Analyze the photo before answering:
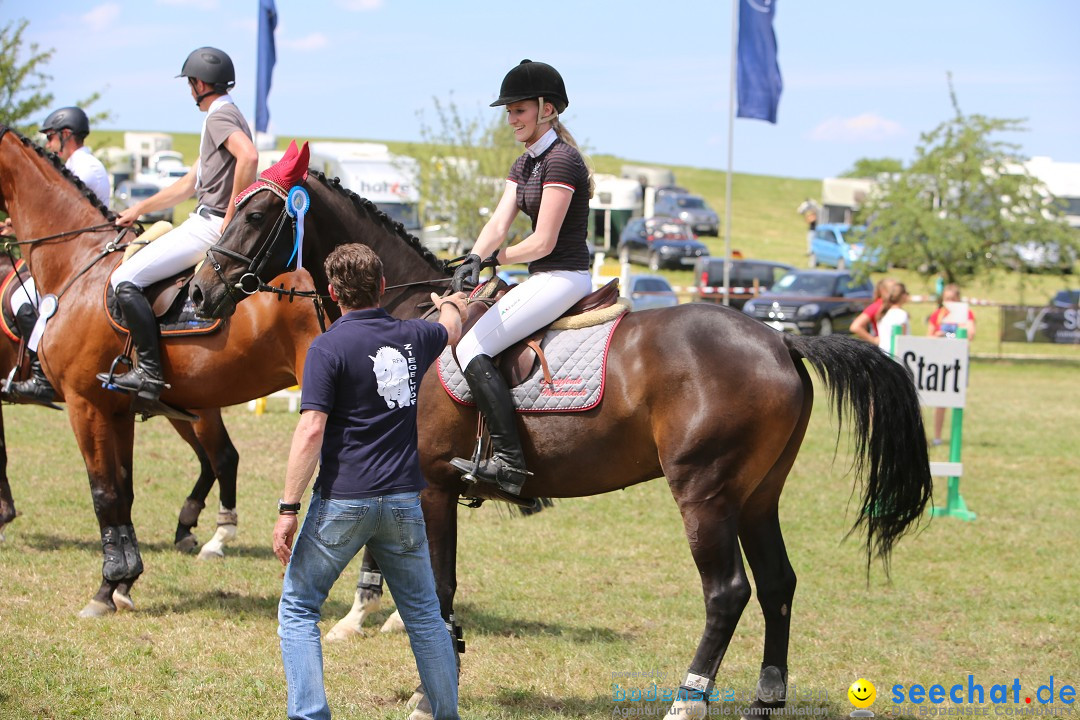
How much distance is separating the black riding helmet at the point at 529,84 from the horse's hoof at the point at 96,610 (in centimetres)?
385

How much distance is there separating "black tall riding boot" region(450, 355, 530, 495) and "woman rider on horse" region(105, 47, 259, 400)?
234 centimetres

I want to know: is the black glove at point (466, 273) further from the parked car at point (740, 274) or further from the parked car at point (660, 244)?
the parked car at point (660, 244)

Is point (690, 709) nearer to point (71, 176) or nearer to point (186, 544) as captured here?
point (186, 544)

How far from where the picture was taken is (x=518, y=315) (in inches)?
208

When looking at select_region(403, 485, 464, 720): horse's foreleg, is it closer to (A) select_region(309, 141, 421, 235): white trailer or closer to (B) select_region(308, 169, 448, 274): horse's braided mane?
(B) select_region(308, 169, 448, 274): horse's braided mane

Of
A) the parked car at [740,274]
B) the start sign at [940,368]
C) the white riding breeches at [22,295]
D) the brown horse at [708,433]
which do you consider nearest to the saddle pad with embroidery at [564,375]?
the brown horse at [708,433]

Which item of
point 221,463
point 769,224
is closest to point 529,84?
point 221,463

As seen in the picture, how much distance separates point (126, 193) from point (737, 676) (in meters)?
41.8

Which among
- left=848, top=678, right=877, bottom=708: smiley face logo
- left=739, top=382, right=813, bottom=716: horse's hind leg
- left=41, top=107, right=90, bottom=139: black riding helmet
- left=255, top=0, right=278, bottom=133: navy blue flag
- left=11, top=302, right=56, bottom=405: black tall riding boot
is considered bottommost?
left=848, top=678, right=877, bottom=708: smiley face logo

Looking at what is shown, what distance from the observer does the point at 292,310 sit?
6754 millimetres

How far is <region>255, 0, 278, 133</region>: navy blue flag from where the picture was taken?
18203mm

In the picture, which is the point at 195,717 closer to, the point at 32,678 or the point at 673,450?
the point at 32,678

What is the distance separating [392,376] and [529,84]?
1.87 metres

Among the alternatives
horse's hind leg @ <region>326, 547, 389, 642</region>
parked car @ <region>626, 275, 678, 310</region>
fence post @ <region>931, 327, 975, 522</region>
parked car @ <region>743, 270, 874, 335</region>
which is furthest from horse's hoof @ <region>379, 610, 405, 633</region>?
parked car @ <region>743, 270, 874, 335</region>
